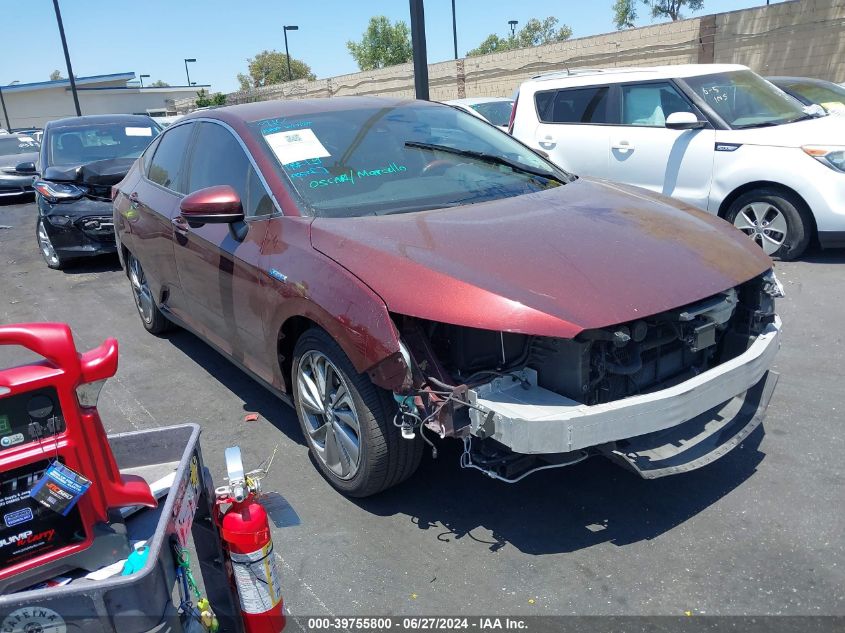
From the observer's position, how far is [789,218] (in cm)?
657

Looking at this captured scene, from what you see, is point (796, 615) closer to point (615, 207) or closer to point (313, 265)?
point (615, 207)

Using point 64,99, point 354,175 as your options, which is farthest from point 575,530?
point 64,99

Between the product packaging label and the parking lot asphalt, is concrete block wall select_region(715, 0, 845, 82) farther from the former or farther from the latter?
the product packaging label

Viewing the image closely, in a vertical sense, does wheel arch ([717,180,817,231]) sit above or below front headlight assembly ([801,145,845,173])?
below

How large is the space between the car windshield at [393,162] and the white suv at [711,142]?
3.30m

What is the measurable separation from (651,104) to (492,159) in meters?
Answer: 4.12

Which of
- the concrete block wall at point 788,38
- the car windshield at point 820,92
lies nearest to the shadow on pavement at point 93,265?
Answer: the car windshield at point 820,92

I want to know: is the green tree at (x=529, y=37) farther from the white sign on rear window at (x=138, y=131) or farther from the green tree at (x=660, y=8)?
the white sign on rear window at (x=138, y=131)

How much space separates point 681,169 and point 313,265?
5195mm

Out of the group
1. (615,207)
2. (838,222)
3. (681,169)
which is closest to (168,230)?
(615,207)

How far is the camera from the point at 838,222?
6.30 m

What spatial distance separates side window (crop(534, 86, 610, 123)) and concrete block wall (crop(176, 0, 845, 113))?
45.3 feet

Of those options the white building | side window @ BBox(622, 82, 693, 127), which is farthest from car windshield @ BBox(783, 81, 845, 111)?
the white building

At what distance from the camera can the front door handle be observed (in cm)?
424
